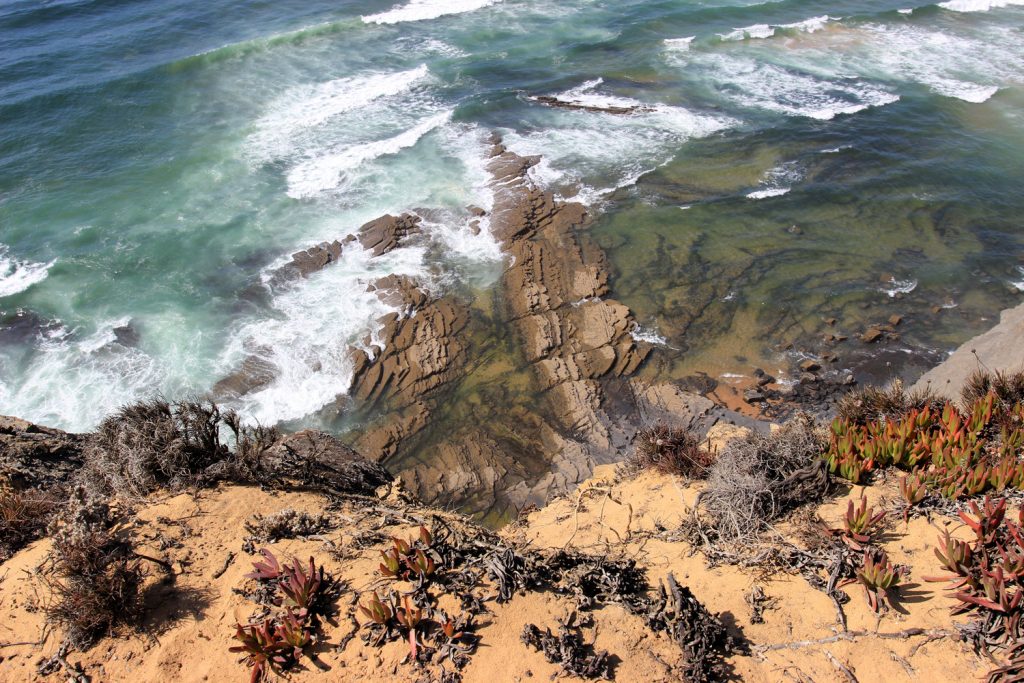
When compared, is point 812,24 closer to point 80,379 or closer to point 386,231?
point 386,231

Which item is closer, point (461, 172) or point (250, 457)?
point (250, 457)

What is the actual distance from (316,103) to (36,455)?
688 inches

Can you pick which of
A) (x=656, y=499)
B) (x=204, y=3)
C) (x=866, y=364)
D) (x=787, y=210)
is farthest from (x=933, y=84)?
(x=204, y=3)

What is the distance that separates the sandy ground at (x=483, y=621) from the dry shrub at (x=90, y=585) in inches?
6.2

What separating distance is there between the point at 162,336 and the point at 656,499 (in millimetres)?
11216

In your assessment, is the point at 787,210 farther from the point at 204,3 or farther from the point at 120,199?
the point at 204,3

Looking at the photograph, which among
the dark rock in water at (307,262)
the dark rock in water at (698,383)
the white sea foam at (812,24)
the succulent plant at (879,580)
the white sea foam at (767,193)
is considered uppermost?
the white sea foam at (812,24)

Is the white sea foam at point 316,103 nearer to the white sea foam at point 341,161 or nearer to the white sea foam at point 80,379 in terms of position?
the white sea foam at point 341,161

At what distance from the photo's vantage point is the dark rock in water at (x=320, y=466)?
7.39m

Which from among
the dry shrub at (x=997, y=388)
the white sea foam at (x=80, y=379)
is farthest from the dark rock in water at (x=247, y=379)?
the dry shrub at (x=997, y=388)

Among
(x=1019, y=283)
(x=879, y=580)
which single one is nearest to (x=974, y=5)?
(x=1019, y=283)

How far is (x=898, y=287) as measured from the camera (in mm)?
14117

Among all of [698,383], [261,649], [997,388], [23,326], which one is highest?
[261,649]

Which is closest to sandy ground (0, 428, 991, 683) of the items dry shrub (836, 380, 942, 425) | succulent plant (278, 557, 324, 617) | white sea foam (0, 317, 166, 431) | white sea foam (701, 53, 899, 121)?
succulent plant (278, 557, 324, 617)
